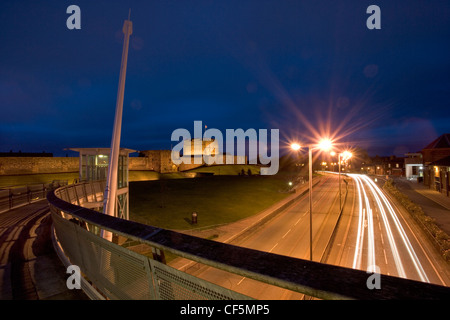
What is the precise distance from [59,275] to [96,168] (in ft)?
66.9

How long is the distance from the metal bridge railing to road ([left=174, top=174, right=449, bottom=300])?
41.9 feet

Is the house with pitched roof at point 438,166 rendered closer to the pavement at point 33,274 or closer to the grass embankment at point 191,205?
the grass embankment at point 191,205

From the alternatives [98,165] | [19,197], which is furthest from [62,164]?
[98,165]

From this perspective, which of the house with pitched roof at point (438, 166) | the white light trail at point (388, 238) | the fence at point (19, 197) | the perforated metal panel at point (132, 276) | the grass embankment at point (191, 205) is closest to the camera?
the perforated metal panel at point (132, 276)

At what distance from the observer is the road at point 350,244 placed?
15391 mm

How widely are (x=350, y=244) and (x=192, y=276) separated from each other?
77.6 feet

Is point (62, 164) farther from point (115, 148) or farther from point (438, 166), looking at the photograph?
point (438, 166)

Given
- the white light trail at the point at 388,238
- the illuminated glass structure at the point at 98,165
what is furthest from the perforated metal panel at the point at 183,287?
the illuminated glass structure at the point at 98,165

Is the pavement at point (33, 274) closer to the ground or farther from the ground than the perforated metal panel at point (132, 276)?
closer to the ground

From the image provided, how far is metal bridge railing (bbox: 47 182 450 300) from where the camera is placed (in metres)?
1.36

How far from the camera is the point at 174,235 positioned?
92.0 inches

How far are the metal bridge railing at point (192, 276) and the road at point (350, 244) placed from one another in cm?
1276

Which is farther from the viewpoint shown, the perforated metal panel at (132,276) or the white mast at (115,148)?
the white mast at (115,148)
